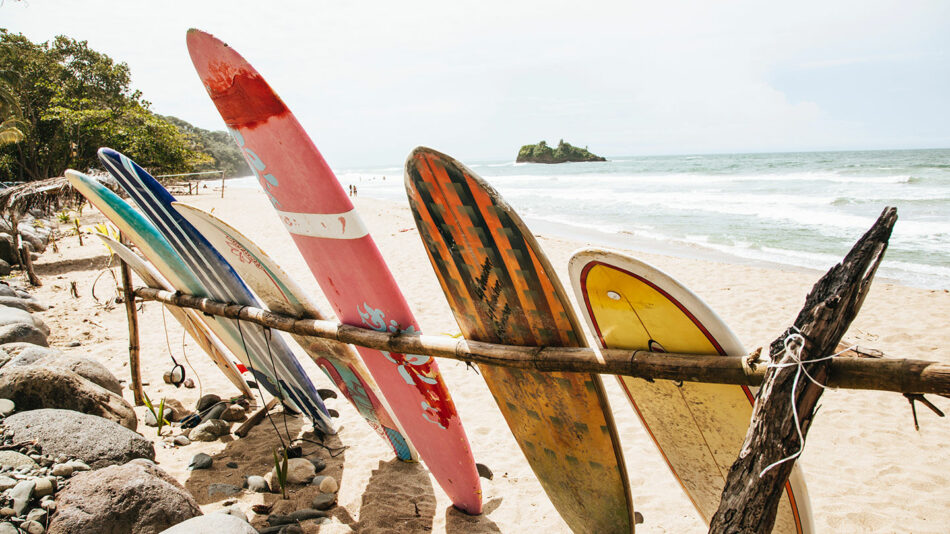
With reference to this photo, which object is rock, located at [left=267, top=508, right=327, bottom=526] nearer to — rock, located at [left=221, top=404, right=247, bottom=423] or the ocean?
rock, located at [left=221, top=404, right=247, bottom=423]

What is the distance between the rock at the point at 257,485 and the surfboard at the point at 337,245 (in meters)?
0.89

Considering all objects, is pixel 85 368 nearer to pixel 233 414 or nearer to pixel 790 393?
pixel 233 414

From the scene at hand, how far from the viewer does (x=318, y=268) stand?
2.29 metres

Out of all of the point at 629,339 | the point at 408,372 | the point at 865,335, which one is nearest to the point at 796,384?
the point at 629,339

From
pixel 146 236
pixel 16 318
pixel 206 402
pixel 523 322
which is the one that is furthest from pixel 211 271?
pixel 16 318

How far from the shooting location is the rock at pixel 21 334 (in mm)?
4016

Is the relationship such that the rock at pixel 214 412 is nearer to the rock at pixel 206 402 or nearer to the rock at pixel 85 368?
the rock at pixel 206 402

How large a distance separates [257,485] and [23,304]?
483 cm

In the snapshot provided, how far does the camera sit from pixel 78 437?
2.37 m

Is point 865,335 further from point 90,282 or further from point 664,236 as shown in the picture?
point 90,282

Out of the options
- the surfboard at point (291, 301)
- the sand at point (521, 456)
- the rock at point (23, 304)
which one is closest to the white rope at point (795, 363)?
the sand at point (521, 456)

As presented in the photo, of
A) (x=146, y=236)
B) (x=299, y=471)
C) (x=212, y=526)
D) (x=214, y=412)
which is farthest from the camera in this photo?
(x=214, y=412)

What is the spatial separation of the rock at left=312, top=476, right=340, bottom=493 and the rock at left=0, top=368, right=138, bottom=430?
1.29 m

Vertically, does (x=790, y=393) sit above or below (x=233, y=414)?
above
